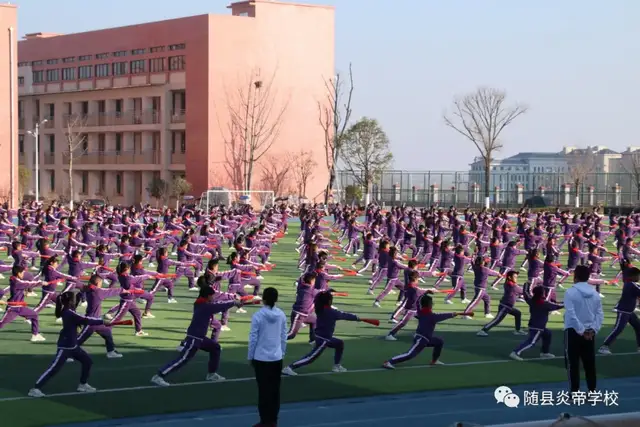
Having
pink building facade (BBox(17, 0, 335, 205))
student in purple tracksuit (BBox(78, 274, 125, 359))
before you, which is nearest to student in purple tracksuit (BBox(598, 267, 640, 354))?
student in purple tracksuit (BBox(78, 274, 125, 359))

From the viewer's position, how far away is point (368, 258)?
92.3ft

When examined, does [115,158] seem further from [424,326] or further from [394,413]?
[394,413]

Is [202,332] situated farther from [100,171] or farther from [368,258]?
[100,171]

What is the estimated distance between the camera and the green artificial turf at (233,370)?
12.6 m

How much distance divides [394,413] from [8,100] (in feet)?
166

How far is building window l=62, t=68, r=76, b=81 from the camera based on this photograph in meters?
69.9

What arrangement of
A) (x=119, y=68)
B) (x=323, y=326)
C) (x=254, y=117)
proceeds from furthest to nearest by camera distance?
(x=119, y=68) < (x=254, y=117) < (x=323, y=326)

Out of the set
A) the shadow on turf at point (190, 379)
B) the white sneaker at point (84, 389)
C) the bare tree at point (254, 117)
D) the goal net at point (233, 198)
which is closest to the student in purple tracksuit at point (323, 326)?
the shadow on turf at point (190, 379)

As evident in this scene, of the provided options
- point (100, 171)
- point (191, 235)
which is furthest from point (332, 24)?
point (191, 235)

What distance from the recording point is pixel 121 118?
67.2 metres

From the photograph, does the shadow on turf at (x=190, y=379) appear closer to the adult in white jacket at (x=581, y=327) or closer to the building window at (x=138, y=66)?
the adult in white jacket at (x=581, y=327)

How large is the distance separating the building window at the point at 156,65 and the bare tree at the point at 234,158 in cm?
544

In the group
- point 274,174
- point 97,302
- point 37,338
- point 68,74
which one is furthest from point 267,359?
point 68,74

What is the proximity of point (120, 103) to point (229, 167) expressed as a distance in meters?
9.01
